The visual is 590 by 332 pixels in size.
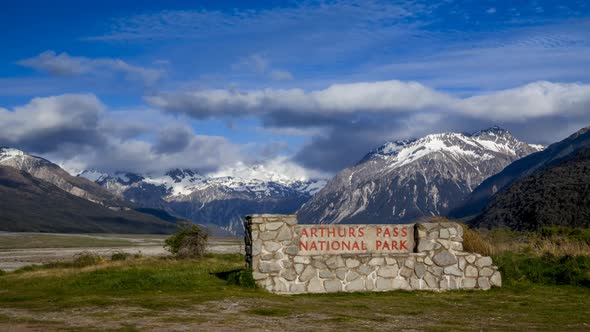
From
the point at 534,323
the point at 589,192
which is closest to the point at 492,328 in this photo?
→ the point at 534,323

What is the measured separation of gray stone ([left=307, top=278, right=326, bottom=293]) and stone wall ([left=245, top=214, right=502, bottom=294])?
0.06ft

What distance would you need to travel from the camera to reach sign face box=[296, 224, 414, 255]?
25203 mm

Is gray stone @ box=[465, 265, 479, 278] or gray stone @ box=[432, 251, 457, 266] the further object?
gray stone @ box=[465, 265, 479, 278]

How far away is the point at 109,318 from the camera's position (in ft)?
56.6

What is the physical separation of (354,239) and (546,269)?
7853 mm

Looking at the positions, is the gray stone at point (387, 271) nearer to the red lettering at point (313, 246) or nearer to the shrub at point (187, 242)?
the red lettering at point (313, 246)

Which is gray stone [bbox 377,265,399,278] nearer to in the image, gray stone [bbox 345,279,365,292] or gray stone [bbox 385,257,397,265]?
gray stone [bbox 385,257,397,265]

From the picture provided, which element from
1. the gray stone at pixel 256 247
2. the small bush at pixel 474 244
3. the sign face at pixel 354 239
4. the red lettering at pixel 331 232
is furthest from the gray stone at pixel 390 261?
the gray stone at pixel 256 247

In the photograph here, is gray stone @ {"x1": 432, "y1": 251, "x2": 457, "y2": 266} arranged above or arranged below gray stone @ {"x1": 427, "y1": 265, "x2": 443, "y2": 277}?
above

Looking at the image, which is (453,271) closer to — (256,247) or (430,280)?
(430,280)

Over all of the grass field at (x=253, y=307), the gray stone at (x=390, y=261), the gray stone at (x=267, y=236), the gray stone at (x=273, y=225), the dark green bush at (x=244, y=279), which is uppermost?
the gray stone at (x=273, y=225)

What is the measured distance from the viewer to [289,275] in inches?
976

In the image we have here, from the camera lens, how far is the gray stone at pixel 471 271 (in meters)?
26.1

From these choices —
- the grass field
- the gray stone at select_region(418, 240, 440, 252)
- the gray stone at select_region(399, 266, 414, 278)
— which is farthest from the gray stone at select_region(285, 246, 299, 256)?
the gray stone at select_region(418, 240, 440, 252)
